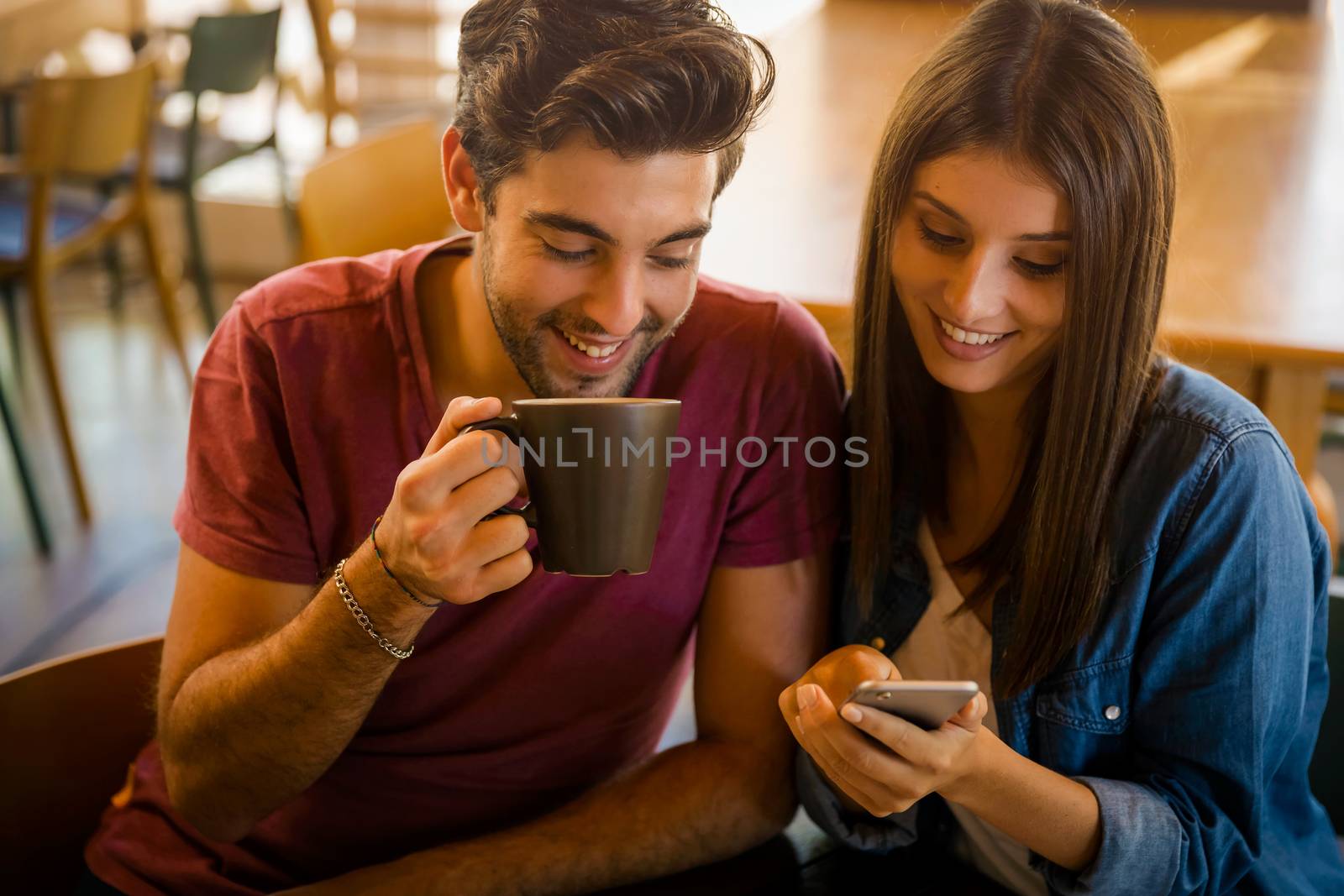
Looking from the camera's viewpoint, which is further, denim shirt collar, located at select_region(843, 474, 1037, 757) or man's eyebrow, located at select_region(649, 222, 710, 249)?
denim shirt collar, located at select_region(843, 474, 1037, 757)

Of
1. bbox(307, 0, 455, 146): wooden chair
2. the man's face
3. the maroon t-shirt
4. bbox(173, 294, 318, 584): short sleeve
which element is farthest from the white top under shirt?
bbox(307, 0, 455, 146): wooden chair

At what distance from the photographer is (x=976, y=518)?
50.1 inches

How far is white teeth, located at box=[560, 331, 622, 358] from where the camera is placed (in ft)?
3.81

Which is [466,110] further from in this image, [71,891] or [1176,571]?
[71,891]

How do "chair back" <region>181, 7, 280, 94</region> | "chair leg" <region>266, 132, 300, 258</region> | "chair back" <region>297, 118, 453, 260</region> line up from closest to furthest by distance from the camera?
"chair back" <region>297, 118, 453, 260</region>
"chair back" <region>181, 7, 280, 94</region>
"chair leg" <region>266, 132, 300, 258</region>

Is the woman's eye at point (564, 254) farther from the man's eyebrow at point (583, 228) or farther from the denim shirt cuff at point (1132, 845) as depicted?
the denim shirt cuff at point (1132, 845)

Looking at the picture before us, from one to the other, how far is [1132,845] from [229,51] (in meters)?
3.20

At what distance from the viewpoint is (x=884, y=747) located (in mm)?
945

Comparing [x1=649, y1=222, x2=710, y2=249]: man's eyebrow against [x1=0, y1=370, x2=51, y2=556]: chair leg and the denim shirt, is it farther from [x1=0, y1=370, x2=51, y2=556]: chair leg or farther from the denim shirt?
[x1=0, y1=370, x2=51, y2=556]: chair leg

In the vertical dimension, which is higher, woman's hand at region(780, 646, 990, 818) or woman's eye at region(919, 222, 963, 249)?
woman's eye at region(919, 222, 963, 249)

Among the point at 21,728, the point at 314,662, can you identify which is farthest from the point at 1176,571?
the point at 21,728

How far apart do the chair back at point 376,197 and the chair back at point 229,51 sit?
4.90 feet

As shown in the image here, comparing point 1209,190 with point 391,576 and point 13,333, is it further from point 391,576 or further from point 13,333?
point 13,333

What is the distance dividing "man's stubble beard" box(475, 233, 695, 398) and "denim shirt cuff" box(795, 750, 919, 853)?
1.28ft
